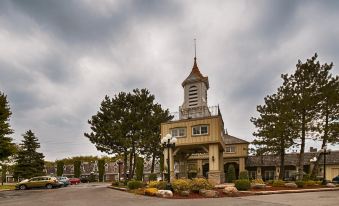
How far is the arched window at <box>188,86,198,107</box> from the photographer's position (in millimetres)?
34781

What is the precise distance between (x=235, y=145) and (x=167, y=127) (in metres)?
20.7

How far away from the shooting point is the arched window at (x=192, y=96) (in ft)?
114

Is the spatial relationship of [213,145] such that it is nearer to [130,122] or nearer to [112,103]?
[130,122]

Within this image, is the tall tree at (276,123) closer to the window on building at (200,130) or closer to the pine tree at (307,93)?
the pine tree at (307,93)

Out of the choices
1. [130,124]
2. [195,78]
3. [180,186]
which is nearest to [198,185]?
[180,186]

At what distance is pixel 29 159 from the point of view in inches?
2128

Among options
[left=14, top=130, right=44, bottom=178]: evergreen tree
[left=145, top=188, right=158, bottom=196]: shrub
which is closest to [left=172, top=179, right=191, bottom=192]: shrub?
[left=145, top=188, right=158, bottom=196]: shrub

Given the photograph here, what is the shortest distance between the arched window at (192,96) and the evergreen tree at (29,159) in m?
32.6

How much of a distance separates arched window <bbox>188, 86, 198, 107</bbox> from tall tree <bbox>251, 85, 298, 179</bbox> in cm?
789

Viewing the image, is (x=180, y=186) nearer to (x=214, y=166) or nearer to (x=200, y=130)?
(x=214, y=166)

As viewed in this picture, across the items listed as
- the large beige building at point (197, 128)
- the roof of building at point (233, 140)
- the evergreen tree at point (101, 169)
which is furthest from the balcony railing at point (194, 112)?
Answer: the evergreen tree at point (101, 169)

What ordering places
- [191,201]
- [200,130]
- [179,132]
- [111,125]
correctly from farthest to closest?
[111,125] → [179,132] → [200,130] → [191,201]

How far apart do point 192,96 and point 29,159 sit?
33.5 meters

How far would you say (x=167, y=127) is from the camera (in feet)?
110
